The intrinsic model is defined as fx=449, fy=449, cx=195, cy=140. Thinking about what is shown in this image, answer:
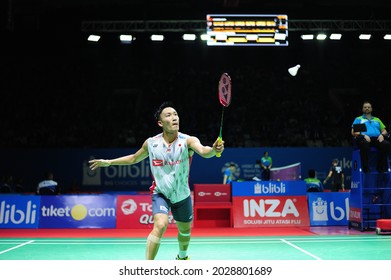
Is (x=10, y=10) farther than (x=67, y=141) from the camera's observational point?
No

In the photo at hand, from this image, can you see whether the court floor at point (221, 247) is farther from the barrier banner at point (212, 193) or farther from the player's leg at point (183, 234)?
the barrier banner at point (212, 193)

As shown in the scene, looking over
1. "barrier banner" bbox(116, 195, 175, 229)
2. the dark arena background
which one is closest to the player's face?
the dark arena background

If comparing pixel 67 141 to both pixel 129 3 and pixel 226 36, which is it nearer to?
pixel 129 3

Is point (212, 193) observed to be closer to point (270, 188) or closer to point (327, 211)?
point (270, 188)

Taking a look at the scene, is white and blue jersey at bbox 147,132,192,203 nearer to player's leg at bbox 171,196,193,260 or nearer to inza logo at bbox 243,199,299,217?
player's leg at bbox 171,196,193,260

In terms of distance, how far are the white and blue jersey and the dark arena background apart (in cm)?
209

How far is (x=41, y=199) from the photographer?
12.4 metres

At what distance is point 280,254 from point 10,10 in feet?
46.5

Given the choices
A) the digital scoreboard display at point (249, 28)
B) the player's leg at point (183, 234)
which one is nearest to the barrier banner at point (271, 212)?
the digital scoreboard display at point (249, 28)

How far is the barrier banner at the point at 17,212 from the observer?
40.3ft

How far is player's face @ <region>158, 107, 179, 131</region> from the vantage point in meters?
5.18

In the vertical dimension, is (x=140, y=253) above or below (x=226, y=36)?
below

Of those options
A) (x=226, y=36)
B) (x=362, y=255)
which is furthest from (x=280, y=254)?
(x=226, y=36)

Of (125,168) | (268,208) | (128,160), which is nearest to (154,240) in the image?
(128,160)
